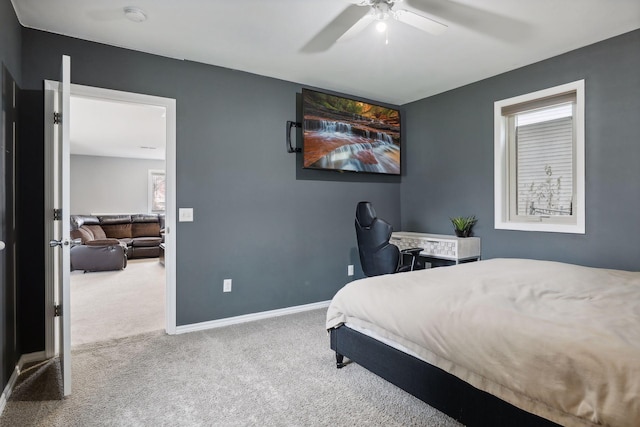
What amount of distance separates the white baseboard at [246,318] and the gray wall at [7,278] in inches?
46.0

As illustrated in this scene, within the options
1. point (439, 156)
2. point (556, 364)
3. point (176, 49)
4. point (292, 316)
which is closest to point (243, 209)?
point (292, 316)

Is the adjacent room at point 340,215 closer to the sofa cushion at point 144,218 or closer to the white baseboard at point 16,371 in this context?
the white baseboard at point 16,371

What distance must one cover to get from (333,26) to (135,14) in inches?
53.5

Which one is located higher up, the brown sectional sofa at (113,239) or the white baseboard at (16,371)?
the brown sectional sofa at (113,239)

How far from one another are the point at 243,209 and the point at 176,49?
149 cm

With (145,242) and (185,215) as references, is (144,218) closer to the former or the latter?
(145,242)

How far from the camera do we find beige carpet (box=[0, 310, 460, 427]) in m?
1.89

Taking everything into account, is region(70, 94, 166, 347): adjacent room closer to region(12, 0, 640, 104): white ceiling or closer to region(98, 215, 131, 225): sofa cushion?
region(98, 215, 131, 225): sofa cushion

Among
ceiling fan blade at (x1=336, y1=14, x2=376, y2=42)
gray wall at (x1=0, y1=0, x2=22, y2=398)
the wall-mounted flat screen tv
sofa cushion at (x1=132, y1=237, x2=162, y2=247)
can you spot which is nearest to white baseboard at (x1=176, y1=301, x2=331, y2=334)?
gray wall at (x1=0, y1=0, x2=22, y2=398)

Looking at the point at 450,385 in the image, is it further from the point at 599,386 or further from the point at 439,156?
the point at 439,156

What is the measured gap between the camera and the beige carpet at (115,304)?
3.32m

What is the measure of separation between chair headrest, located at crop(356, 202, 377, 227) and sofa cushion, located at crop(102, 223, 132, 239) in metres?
6.86

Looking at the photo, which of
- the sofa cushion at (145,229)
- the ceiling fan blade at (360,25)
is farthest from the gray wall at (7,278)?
the sofa cushion at (145,229)

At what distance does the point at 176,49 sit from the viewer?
305 centimetres
